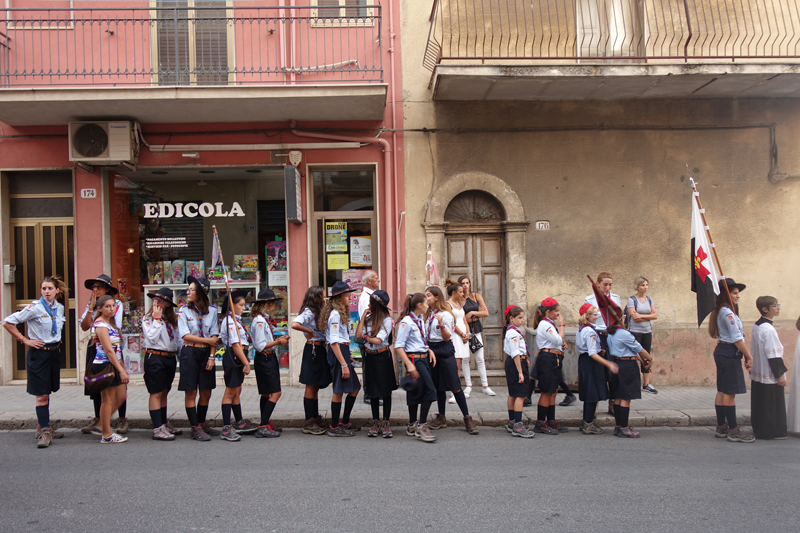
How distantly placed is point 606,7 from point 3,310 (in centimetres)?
1133

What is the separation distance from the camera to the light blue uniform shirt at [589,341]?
6.52 metres

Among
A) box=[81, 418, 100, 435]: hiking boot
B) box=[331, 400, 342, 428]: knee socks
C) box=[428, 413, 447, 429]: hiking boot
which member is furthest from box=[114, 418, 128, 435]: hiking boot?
box=[428, 413, 447, 429]: hiking boot

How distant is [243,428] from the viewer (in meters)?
6.70

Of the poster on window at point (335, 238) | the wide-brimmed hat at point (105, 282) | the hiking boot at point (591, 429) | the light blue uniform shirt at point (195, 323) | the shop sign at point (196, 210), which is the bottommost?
the hiking boot at point (591, 429)

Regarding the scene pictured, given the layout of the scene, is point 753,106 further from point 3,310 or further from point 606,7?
point 3,310

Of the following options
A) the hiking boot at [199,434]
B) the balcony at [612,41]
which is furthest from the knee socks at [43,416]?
the balcony at [612,41]

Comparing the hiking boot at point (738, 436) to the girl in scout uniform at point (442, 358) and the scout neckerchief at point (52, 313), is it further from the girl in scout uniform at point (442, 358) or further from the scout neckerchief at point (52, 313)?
the scout neckerchief at point (52, 313)

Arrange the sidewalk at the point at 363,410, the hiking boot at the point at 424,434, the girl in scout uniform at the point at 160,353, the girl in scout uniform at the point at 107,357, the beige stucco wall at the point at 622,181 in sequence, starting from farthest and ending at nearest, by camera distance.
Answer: the beige stucco wall at the point at 622,181
the sidewalk at the point at 363,410
the hiking boot at the point at 424,434
the girl in scout uniform at the point at 160,353
the girl in scout uniform at the point at 107,357

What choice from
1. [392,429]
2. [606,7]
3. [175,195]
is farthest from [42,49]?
[606,7]

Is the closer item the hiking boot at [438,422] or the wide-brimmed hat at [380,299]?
the wide-brimmed hat at [380,299]

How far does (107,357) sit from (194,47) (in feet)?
19.0

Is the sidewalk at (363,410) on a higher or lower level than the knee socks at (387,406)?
lower

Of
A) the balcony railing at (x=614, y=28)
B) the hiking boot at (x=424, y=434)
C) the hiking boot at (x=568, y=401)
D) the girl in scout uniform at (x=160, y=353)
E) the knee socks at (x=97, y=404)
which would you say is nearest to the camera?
the girl in scout uniform at (x=160, y=353)

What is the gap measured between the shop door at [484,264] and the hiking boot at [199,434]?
15.7 ft
